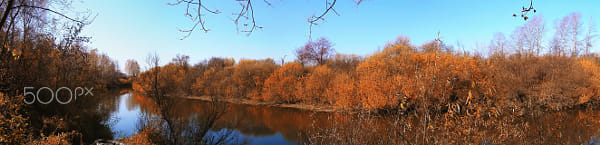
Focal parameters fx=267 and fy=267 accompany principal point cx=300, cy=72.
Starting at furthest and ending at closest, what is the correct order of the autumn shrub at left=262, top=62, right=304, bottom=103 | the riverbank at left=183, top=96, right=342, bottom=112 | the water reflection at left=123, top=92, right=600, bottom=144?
the autumn shrub at left=262, top=62, right=304, bottom=103
the riverbank at left=183, top=96, right=342, bottom=112
the water reflection at left=123, top=92, right=600, bottom=144

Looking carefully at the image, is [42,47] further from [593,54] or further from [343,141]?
[593,54]

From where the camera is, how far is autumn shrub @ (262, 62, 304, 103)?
2644cm

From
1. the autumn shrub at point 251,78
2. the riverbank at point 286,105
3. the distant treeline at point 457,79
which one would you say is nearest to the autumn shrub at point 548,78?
the distant treeline at point 457,79

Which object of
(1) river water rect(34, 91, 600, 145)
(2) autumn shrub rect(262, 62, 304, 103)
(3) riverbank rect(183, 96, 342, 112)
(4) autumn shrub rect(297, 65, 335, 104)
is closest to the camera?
(1) river water rect(34, 91, 600, 145)

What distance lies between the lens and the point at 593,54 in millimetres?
25359

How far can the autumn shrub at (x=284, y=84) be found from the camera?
26.4 m

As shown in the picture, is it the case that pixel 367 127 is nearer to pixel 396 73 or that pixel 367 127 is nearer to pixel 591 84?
pixel 396 73

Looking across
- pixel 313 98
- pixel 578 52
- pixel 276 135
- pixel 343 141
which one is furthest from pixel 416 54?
pixel 578 52

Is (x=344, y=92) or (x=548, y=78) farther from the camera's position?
(x=548, y=78)

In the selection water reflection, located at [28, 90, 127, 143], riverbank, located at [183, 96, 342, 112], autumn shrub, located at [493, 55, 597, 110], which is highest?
autumn shrub, located at [493, 55, 597, 110]

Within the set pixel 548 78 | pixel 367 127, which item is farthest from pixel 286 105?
pixel 367 127

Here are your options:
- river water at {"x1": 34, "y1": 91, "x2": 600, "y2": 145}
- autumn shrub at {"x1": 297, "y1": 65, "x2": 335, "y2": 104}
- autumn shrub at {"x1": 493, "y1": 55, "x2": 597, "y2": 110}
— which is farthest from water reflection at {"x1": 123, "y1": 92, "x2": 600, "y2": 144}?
autumn shrub at {"x1": 297, "y1": 65, "x2": 335, "y2": 104}

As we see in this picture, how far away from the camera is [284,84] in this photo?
27.0 meters

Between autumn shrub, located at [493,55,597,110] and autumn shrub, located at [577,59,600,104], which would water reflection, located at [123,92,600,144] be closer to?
autumn shrub, located at [577,59,600,104]
